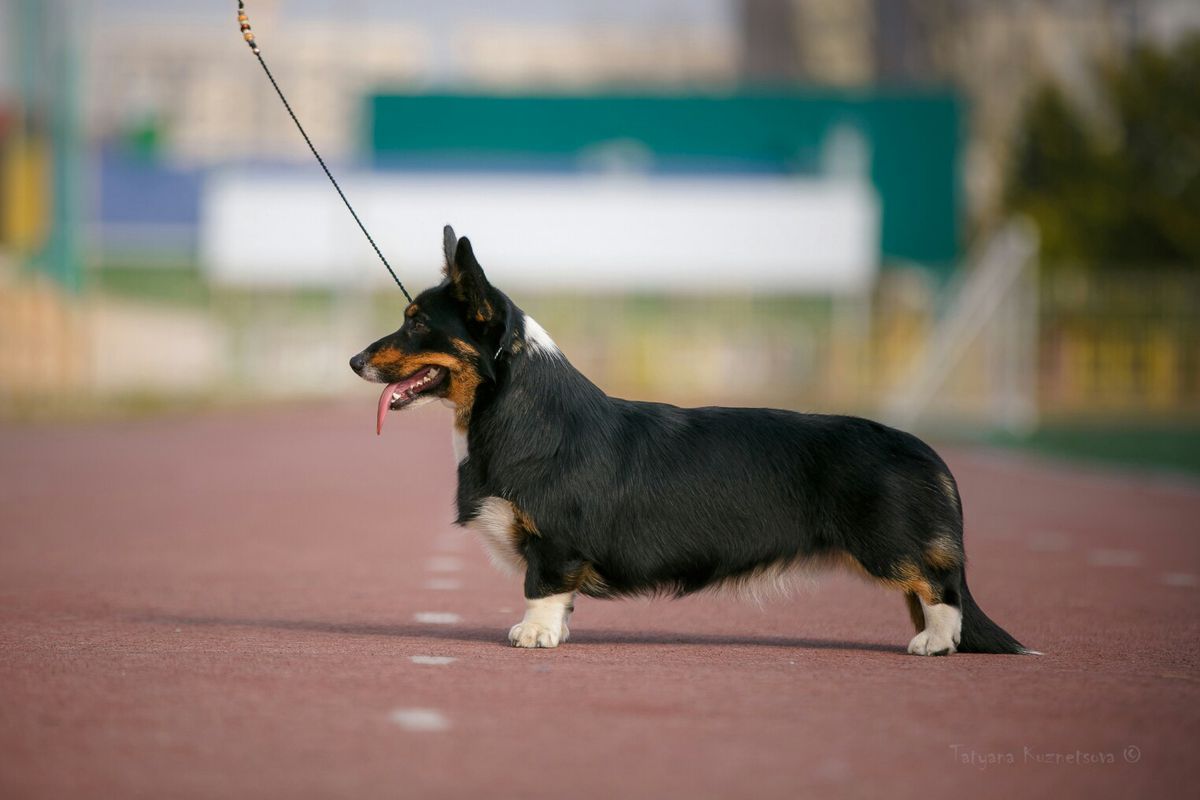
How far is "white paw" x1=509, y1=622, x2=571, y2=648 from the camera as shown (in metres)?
6.62

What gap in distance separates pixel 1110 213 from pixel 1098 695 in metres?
32.8

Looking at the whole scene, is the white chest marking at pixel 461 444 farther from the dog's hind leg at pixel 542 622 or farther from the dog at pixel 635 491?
the dog's hind leg at pixel 542 622

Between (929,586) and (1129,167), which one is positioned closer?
(929,586)

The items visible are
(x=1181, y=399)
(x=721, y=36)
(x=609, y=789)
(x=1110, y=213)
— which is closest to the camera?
(x=609, y=789)

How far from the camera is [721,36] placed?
133125 millimetres

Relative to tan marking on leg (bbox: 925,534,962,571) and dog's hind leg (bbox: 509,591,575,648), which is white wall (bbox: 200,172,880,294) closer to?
dog's hind leg (bbox: 509,591,575,648)

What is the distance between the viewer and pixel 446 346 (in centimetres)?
670

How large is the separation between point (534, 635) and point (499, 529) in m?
0.40

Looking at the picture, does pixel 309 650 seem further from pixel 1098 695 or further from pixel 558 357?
pixel 1098 695

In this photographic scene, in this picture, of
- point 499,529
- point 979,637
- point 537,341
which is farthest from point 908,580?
point 537,341

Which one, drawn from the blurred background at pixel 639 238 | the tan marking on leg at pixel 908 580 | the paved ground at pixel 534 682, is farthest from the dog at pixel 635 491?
the blurred background at pixel 639 238

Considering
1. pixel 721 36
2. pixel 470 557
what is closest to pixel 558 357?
pixel 470 557

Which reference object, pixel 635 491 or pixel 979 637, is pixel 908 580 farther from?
pixel 635 491

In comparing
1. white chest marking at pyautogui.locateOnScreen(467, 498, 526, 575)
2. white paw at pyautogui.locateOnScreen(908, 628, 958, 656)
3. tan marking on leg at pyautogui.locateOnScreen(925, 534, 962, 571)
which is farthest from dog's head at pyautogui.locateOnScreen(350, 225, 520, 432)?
white paw at pyautogui.locateOnScreen(908, 628, 958, 656)
